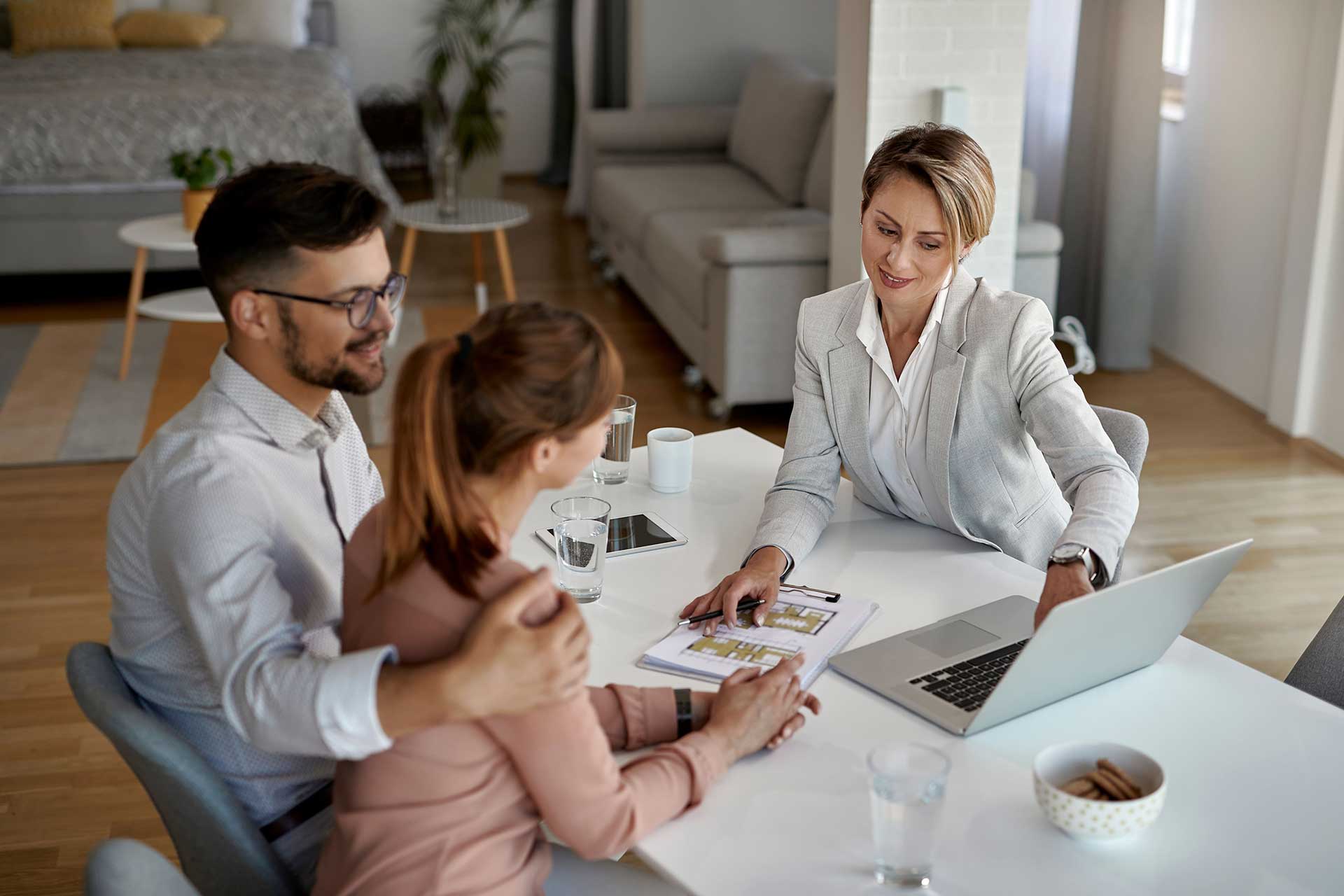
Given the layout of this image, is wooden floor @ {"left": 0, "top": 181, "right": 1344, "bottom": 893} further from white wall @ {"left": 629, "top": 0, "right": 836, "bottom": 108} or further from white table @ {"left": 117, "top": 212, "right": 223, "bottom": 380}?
white wall @ {"left": 629, "top": 0, "right": 836, "bottom": 108}

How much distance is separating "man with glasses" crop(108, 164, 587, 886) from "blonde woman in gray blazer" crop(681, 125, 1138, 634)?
1.88ft

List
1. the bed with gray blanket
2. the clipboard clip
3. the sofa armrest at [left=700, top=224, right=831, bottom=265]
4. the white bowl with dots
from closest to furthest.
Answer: the white bowl with dots < the clipboard clip < the sofa armrest at [left=700, top=224, right=831, bottom=265] < the bed with gray blanket

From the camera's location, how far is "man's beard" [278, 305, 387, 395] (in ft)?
4.70

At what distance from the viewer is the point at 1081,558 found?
5.21 ft

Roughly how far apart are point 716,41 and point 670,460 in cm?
511

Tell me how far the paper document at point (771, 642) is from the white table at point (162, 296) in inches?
124

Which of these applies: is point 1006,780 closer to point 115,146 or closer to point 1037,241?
point 1037,241

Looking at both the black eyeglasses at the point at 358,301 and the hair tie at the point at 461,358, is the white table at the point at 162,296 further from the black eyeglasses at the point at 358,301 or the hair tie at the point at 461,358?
the hair tie at the point at 461,358

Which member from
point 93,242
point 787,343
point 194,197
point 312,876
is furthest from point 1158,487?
point 93,242

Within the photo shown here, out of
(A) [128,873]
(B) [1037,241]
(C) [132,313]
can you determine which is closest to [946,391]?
(A) [128,873]

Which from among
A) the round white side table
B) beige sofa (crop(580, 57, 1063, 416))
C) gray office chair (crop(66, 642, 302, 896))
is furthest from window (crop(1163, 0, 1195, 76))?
gray office chair (crop(66, 642, 302, 896))

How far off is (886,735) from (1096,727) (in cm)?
22

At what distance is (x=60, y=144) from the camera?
17.7 feet

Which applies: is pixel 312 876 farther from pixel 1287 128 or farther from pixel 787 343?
pixel 1287 128
